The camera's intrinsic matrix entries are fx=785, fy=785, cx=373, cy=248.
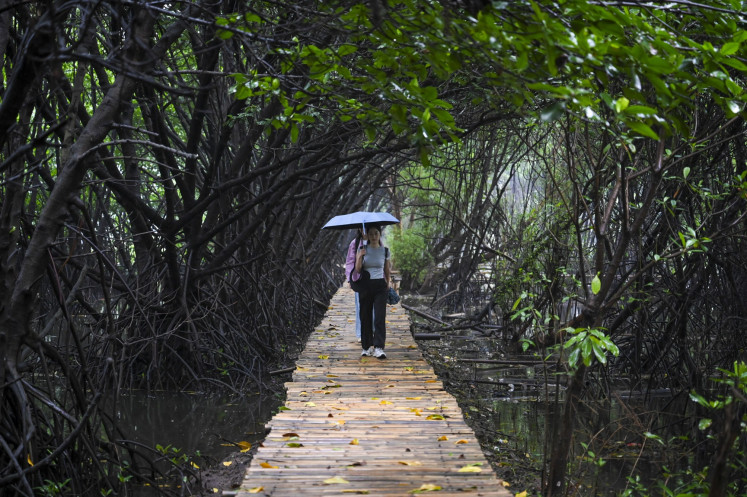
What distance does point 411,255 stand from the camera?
20453 mm

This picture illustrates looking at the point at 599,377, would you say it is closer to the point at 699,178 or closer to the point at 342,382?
the point at 699,178

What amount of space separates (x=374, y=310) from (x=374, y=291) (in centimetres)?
17

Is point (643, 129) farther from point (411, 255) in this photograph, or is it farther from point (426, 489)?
point (411, 255)

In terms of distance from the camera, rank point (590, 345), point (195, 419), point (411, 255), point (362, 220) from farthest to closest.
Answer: point (411, 255)
point (195, 419)
point (362, 220)
point (590, 345)

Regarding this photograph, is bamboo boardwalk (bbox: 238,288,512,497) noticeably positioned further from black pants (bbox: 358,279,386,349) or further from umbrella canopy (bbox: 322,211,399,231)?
umbrella canopy (bbox: 322,211,399,231)

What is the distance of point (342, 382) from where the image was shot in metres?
6.06

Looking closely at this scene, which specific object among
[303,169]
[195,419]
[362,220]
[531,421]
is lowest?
[195,419]

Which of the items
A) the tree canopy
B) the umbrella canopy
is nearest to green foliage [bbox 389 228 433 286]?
the tree canopy

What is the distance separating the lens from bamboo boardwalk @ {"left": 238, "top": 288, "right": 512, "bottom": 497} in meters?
3.46

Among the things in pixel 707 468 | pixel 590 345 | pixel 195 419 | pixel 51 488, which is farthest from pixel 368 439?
pixel 195 419

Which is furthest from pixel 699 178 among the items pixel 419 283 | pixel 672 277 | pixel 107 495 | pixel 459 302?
pixel 419 283

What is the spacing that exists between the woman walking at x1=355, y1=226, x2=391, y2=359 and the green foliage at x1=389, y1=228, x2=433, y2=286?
496 inches

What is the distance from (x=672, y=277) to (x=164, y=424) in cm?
497

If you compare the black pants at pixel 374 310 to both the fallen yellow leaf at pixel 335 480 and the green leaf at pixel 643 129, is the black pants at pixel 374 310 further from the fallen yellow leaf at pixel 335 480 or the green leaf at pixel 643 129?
the green leaf at pixel 643 129
